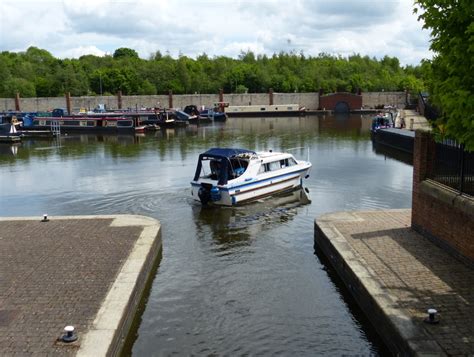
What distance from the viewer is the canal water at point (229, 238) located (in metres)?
11.4

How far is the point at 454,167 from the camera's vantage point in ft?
45.2

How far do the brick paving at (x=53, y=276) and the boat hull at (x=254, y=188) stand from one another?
627 cm

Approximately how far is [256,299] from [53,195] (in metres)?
16.9

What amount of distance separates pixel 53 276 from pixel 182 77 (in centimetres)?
11244

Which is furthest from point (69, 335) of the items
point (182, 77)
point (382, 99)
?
point (182, 77)

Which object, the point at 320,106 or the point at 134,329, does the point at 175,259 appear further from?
the point at 320,106

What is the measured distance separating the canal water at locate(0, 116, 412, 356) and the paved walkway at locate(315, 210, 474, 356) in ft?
2.89

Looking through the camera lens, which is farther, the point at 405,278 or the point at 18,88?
the point at 18,88

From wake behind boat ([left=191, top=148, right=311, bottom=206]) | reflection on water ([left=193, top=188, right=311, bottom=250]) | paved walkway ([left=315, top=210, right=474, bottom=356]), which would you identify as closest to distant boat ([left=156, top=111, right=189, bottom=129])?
wake behind boat ([left=191, top=148, right=311, bottom=206])

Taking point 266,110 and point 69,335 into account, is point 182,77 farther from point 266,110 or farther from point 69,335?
point 69,335

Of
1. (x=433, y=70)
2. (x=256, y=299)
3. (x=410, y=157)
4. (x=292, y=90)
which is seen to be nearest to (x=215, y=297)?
(x=256, y=299)

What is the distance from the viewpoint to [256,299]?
520 inches

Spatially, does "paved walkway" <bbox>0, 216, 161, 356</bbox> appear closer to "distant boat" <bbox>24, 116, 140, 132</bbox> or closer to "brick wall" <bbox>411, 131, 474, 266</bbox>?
"brick wall" <bbox>411, 131, 474, 266</bbox>

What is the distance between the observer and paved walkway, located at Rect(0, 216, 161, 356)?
9680 millimetres
